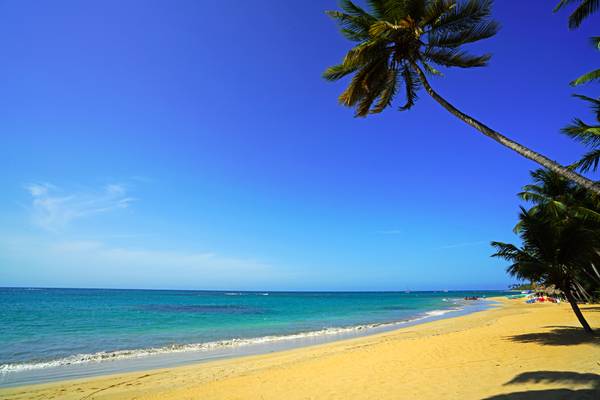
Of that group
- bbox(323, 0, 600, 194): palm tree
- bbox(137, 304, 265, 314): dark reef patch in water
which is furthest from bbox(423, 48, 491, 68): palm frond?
bbox(137, 304, 265, 314): dark reef patch in water

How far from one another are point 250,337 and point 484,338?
40.5 ft

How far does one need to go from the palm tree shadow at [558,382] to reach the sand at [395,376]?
0.6 inches

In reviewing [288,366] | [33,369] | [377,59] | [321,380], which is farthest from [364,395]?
[33,369]

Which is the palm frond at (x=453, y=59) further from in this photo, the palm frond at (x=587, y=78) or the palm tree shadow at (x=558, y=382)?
the palm tree shadow at (x=558, y=382)

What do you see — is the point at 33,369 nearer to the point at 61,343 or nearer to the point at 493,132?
the point at 61,343

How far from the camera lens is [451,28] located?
27.3 ft

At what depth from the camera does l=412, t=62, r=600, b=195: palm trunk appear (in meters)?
5.52

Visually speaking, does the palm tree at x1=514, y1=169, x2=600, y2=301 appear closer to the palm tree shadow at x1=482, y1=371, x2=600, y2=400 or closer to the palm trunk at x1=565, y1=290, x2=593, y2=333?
the palm trunk at x1=565, y1=290, x2=593, y2=333

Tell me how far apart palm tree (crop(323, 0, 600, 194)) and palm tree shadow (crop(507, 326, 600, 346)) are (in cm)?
808

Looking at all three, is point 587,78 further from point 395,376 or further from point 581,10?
point 395,376

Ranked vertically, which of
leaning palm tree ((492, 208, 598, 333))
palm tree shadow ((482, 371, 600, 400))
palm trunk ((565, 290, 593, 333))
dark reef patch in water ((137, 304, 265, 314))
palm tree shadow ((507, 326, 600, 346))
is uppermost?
leaning palm tree ((492, 208, 598, 333))

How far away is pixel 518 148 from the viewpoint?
21.1 feet

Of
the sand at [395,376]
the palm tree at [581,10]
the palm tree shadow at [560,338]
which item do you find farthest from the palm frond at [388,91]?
the palm tree shadow at [560,338]

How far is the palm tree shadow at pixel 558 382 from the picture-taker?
5.30 meters
